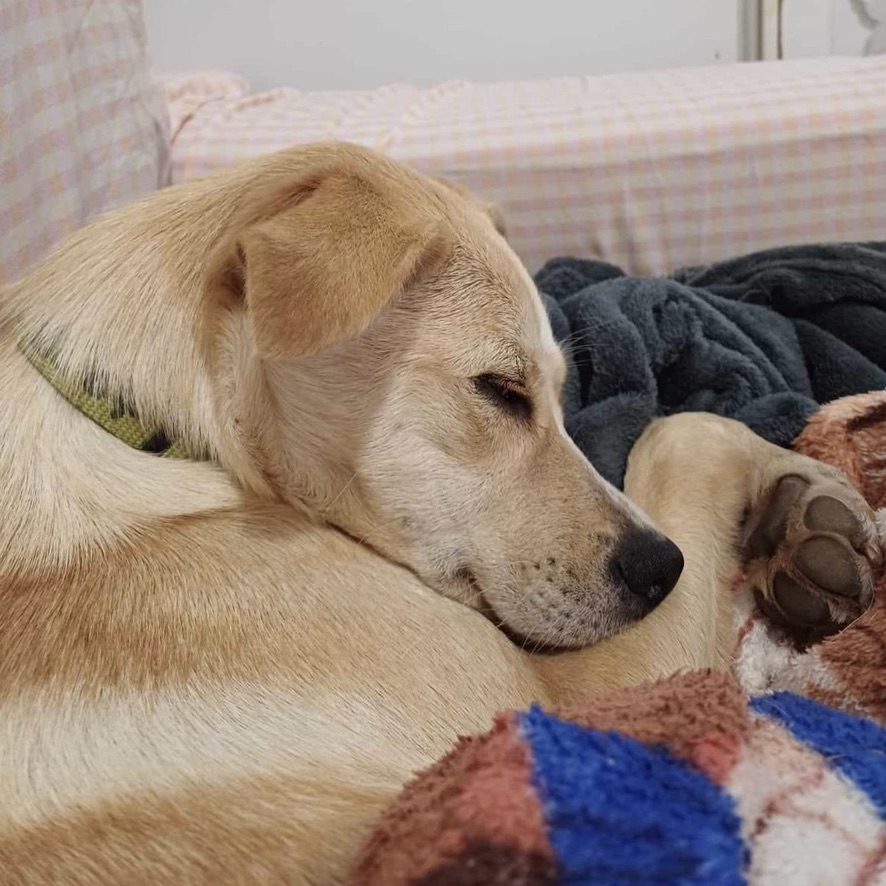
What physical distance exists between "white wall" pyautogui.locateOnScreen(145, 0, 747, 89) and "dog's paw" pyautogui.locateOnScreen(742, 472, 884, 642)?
3.41 m

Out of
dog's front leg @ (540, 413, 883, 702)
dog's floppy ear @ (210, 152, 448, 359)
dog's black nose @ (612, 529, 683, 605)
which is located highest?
dog's floppy ear @ (210, 152, 448, 359)

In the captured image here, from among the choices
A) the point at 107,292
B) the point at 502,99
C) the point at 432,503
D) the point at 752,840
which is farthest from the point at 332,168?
the point at 502,99

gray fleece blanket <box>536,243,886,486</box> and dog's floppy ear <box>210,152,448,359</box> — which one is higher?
dog's floppy ear <box>210,152,448,359</box>

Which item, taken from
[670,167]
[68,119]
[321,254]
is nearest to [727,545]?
[321,254]

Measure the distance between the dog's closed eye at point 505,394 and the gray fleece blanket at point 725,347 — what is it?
47cm

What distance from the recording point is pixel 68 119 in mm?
1892

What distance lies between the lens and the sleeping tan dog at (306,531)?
952 mm

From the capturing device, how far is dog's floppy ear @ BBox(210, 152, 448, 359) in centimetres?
101

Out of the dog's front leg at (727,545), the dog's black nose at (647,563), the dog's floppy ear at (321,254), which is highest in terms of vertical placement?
the dog's floppy ear at (321,254)

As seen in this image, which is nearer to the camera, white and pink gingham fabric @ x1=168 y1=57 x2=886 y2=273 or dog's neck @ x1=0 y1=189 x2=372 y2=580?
dog's neck @ x1=0 y1=189 x2=372 y2=580

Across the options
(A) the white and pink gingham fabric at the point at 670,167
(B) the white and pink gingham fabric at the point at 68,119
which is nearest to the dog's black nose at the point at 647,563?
(B) the white and pink gingham fabric at the point at 68,119

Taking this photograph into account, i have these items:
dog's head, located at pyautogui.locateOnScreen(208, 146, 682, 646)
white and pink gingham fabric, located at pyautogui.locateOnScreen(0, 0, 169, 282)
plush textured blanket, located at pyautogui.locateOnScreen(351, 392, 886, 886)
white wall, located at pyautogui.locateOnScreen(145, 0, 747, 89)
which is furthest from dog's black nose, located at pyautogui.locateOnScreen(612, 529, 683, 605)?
white wall, located at pyautogui.locateOnScreen(145, 0, 747, 89)

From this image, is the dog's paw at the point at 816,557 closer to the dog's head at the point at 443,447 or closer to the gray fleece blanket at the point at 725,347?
the dog's head at the point at 443,447

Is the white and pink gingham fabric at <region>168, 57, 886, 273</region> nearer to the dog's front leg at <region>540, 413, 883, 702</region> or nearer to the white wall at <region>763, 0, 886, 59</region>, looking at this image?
the dog's front leg at <region>540, 413, 883, 702</region>
